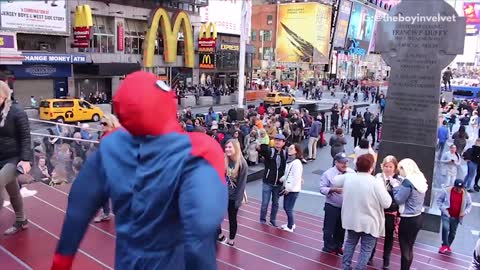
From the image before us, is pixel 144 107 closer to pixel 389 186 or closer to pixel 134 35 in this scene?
pixel 389 186

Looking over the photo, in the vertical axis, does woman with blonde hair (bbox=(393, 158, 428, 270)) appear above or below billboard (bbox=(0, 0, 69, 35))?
below

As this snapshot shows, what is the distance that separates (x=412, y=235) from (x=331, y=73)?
71.3 meters

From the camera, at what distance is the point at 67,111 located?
24.6 meters

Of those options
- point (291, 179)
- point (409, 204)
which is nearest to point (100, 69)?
point (291, 179)

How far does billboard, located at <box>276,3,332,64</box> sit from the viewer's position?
176ft

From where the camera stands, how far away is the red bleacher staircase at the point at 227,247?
13.9 ft

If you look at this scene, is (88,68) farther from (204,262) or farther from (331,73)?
(331,73)

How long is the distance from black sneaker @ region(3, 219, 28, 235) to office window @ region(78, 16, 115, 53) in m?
29.2

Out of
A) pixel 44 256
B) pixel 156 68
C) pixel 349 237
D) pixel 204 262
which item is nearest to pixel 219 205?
pixel 204 262

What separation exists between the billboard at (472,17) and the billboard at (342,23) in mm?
20722

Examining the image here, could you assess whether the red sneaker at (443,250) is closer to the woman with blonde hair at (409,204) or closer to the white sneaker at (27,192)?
the woman with blonde hair at (409,204)

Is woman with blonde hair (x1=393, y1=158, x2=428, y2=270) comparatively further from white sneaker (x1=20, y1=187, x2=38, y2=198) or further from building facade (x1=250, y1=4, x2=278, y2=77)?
building facade (x1=250, y1=4, x2=278, y2=77)

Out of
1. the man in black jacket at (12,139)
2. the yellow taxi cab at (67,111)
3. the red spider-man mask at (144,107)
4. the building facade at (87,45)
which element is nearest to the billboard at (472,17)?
the building facade at (87,45)

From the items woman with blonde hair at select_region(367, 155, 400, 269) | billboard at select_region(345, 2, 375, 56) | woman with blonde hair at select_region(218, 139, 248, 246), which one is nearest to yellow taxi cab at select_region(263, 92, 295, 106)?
billboard at select_region(345, 2, 375, 56)
